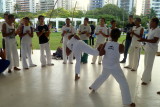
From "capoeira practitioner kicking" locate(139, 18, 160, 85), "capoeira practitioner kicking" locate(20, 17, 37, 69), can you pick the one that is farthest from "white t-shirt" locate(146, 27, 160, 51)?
"capoeira practitioner kicking" locate(20, 17, 37, 69)

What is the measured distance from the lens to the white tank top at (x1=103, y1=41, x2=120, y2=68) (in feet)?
9.20

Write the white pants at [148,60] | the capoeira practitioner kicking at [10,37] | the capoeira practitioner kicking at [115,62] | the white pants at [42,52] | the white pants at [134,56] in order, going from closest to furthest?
the capoeira practitioner kicking at [115,62] < the white pants at [148,60] < the capoeira practitioner kicking at [10,37] < the white pants at [134,56] < the white pants at [42,52]

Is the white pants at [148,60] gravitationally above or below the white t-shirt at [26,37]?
below

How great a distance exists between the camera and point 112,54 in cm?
280

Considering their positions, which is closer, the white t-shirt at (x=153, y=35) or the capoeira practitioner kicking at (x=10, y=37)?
the white t-shirt at (x=153, y=35)

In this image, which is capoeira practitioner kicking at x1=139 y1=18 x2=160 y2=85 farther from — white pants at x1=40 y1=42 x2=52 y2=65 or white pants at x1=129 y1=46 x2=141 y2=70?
white pants at x1=40 y1=42 x2=52 y2=65

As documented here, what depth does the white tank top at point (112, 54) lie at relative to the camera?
2803mm

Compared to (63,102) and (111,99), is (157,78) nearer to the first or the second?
(111,99)

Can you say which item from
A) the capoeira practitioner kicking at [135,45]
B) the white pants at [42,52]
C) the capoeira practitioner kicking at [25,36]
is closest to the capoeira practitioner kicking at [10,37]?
the capoeira practitioner kicking at [25,36]

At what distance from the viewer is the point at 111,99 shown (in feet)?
10.2

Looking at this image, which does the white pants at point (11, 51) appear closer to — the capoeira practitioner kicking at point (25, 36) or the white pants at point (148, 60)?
the capoeira practitioner kicking at point (25, 36)

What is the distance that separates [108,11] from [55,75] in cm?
1813

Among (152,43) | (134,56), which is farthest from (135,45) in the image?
(152,43)

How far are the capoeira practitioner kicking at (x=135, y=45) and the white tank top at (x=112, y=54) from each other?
6.17 feet
